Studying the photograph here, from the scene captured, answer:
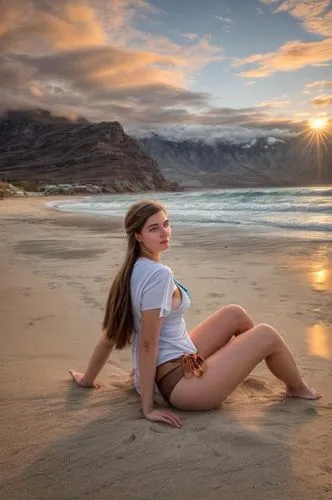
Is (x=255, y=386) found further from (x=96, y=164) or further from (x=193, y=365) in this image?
(x=96, y=164)

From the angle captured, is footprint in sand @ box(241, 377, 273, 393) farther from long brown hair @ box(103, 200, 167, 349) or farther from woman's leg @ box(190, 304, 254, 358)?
long brown hair @ box(103, 200, 167, 349)

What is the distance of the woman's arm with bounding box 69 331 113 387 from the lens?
327cm

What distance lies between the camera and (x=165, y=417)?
2.80m

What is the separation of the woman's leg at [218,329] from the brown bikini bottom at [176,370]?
0.43m

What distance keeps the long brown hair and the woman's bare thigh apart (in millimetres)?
522

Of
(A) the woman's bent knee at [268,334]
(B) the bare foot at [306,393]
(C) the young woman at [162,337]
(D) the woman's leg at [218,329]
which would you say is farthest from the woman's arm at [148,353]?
(B) the bare foot at [306,393]

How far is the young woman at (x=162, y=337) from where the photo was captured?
2.83 meters

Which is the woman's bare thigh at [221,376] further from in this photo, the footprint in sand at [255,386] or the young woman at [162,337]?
the footprint in sand at [255,386]

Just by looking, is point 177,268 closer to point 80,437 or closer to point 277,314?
point 277,314

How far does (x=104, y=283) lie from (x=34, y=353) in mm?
2907

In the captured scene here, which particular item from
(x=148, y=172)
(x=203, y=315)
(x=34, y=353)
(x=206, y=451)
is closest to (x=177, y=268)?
(x=203, y=315)

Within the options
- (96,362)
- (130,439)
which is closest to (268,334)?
(130,439)

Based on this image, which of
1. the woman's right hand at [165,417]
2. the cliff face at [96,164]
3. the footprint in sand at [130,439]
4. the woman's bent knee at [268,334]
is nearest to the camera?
the footprint in sand at [130,439]

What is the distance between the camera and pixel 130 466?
2.36 m
